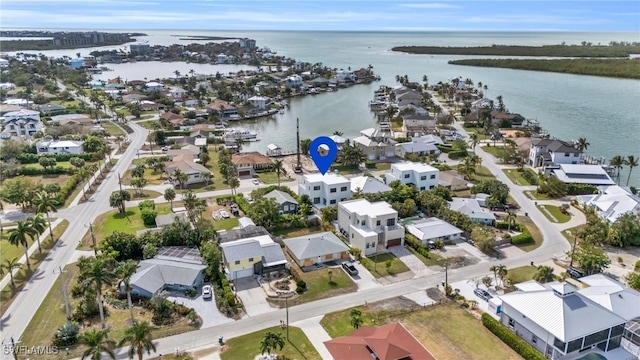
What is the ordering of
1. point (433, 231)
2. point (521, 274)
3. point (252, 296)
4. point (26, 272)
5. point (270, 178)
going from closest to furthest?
1. point (252, 296)
2. point (26, 272)
3. point (521, 274)
4. point (433, 231)
5. point (270, 178)

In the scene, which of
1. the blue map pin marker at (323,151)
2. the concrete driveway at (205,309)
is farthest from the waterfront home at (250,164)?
the concrete driveway at (205,309)

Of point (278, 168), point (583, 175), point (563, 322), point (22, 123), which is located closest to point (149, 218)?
point (278, 168)

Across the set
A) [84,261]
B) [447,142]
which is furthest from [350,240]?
[447,142]

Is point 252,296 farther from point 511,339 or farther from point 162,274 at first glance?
point 511,339

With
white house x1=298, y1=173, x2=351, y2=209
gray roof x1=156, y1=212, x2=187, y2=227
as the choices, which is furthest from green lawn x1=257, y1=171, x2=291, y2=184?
gray roof x1=156, y1=212, x2=187, y2=227

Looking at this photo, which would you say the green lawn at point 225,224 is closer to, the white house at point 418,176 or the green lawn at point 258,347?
the green lawn at point 258,347

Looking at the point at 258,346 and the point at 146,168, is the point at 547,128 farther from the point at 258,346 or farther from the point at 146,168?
the point at 258,346

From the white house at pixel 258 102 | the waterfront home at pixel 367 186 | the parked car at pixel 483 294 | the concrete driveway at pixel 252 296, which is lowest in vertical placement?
the concrete driveway at pixel 252 296
